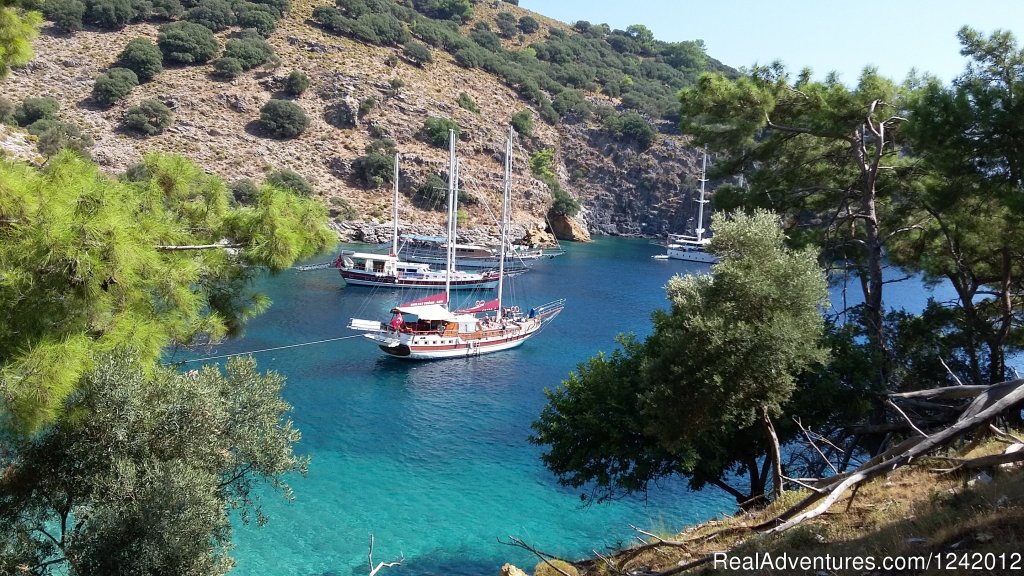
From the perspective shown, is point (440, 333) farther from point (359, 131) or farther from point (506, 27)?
point (506, 27)

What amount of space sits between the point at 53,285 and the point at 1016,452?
9513 millimetres

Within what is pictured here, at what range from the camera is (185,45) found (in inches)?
2427

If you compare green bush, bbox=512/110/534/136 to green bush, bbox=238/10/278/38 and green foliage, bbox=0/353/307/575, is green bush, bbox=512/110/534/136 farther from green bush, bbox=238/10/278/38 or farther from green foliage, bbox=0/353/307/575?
green foliage, bbox=0/353/307/575

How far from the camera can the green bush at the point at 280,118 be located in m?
59.7

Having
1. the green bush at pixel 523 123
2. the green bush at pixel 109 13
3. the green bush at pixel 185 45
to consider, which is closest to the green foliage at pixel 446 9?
the green bush at pixel 523 123

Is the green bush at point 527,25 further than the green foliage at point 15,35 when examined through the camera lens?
Yes

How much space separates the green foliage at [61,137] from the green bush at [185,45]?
15.6 metres

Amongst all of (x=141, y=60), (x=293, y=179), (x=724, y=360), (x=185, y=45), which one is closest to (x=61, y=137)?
(x=293, y=179)

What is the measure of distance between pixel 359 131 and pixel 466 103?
50.3ft

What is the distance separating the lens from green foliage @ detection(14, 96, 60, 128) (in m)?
47.8

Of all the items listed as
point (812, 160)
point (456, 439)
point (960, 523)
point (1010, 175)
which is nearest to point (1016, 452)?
point (960, 523)

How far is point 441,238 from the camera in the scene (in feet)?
178

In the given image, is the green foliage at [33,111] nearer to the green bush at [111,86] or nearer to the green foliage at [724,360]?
the green bush at [111,86]

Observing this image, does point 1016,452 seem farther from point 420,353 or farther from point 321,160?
point 321,160
